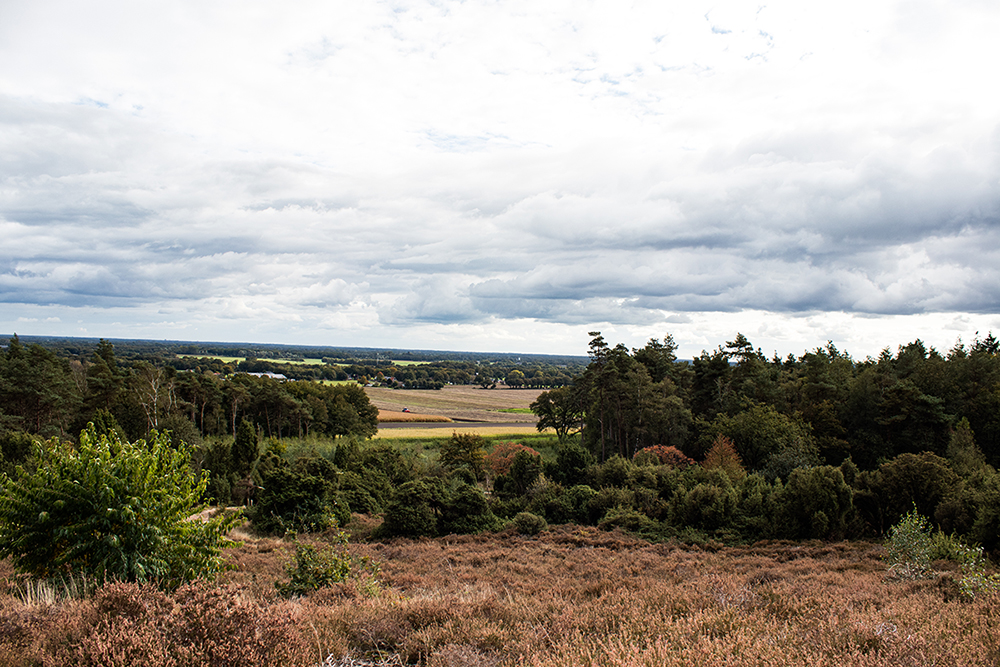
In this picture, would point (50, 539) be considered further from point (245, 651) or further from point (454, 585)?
point (454, 585)

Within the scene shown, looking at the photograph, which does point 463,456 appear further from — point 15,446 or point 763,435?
point 15,446

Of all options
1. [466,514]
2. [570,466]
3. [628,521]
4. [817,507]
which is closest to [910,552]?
[817,507]

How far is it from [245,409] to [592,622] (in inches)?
2743

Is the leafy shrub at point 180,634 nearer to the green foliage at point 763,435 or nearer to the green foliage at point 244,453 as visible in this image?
the green foliage at point 244,453

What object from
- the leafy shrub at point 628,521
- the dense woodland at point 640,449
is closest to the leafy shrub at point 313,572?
the dense woodland at point 640,449

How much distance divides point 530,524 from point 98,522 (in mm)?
24713

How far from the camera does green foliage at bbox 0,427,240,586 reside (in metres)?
7.93

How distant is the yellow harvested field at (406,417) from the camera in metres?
92.1

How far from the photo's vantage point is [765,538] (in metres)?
27.5

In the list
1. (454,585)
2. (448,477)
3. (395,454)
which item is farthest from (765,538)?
(395,454)

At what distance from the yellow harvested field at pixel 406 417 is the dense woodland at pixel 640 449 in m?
17.8

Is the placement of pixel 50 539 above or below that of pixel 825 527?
above

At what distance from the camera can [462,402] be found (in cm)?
12019

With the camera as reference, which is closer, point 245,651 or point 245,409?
point 245,651
